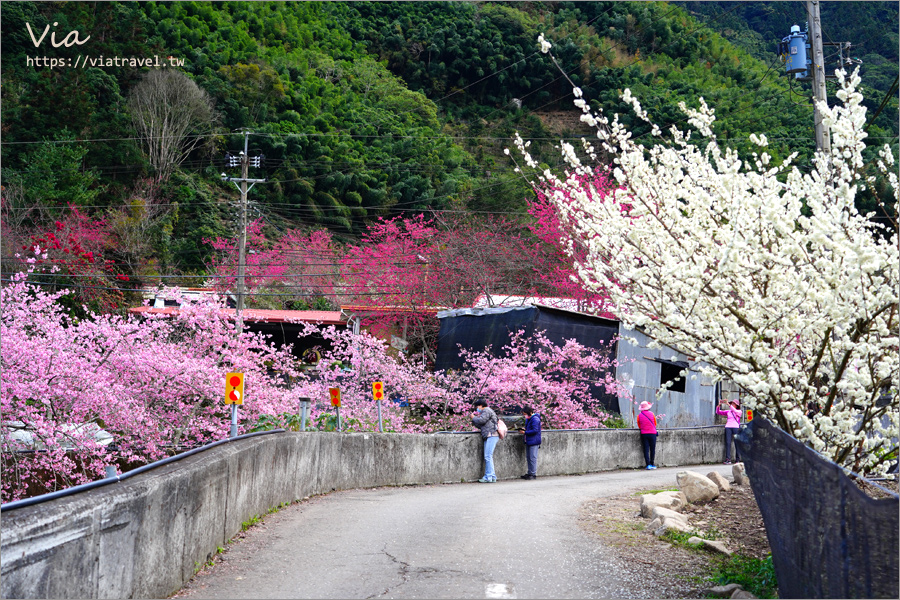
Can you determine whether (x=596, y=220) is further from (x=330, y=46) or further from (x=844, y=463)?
(x=330, y=46)

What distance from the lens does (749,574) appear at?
7.13 metres

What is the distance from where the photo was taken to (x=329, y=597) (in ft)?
20.1

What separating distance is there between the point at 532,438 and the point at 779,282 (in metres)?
10.9

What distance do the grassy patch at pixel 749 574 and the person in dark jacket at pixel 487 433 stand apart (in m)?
8.53

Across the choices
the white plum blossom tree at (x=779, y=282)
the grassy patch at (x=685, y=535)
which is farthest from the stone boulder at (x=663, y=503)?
the white plum blossom tree at (x=779, y=282)

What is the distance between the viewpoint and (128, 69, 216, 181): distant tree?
49.7 m

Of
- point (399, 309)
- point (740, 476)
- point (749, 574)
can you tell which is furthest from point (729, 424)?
point (399, 309)

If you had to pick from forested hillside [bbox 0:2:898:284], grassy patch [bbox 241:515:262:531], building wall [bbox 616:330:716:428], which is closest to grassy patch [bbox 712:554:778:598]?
grassy patch [bbox 241:515:262:531]

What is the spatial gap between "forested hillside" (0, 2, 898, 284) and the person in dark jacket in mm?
18070

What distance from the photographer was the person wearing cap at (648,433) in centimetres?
1881

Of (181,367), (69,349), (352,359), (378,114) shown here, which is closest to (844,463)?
(181,367)

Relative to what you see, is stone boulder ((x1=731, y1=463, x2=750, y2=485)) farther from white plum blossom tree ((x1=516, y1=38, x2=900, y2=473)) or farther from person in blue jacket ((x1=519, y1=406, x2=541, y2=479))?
white plum blossom tree ((x1=516, y1=38, x2=900, y2=473))

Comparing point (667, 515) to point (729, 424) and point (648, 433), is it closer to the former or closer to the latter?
point (648, 433)

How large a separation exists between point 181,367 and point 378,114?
4797 centimetres
